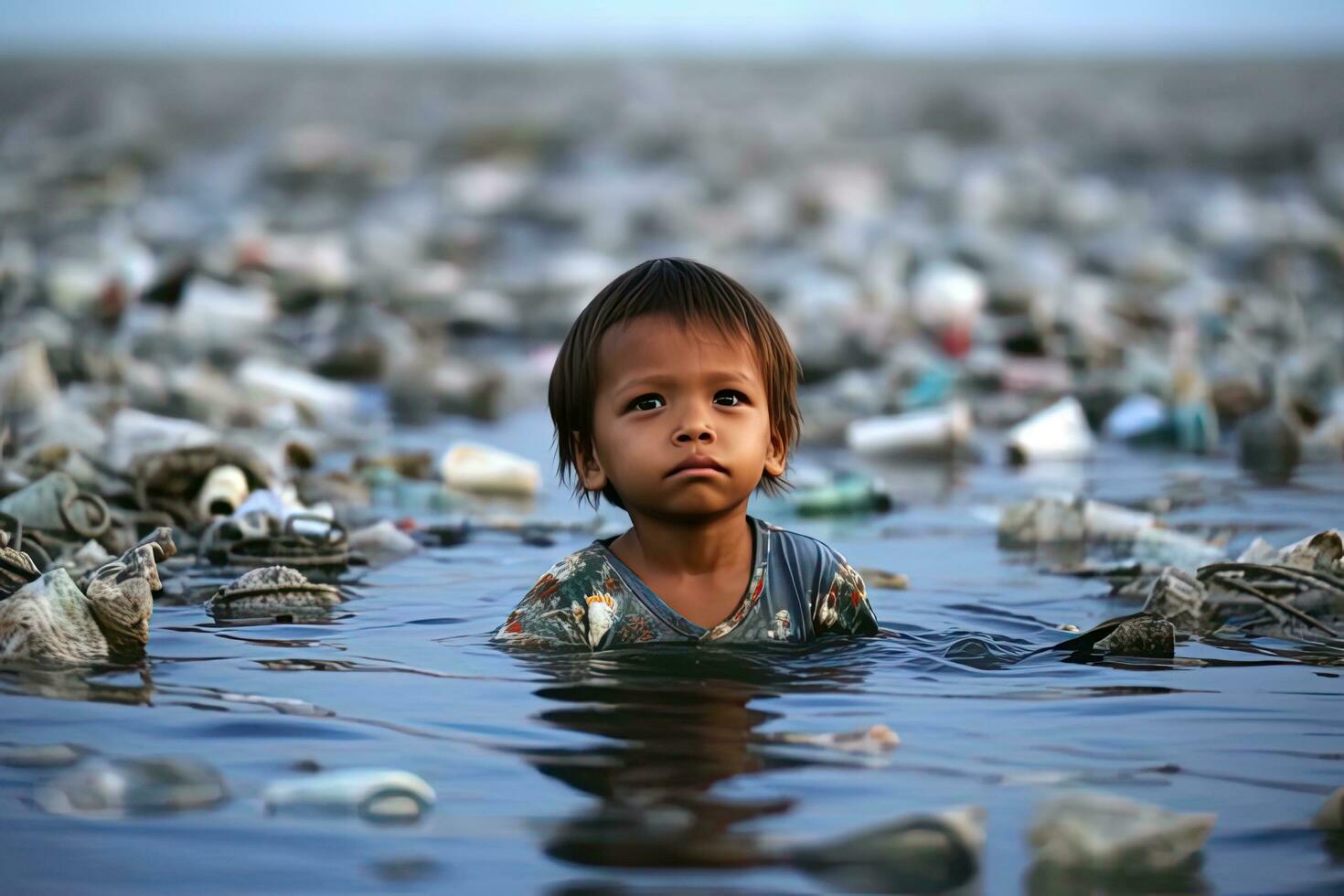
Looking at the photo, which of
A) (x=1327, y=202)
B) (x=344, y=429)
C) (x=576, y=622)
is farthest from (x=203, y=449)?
(x=1327, y=202)

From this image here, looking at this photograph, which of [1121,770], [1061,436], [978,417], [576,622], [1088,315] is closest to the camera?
[1121,770]

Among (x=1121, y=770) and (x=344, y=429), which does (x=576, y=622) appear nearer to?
(x=1121, y=770)

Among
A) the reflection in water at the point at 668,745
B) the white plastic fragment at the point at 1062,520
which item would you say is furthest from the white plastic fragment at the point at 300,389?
the reflection in water at the point at 668,745

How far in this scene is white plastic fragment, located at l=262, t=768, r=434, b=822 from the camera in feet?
7.72

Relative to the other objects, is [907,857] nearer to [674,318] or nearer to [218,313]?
[674,318]

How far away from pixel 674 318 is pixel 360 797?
4.29 feet

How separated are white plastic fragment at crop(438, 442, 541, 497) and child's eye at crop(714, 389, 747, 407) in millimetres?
2369

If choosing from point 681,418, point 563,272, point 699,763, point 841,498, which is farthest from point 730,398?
point 563,272

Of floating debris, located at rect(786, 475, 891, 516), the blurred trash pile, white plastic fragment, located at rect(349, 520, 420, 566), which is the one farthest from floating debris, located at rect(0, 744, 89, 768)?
floating debris, located at rect(786, 475, 891, 516)

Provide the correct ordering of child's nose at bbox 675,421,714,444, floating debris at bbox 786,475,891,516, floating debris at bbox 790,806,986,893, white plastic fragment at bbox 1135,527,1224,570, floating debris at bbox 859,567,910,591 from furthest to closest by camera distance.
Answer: floating debris at bbox 786,475,891,516 → white plastic fragment at bbox 1135,527,1224,570 → floating debris at bbox 859,567,910,591 → child's nose at bbox 675,421,714,444 → floating debris at bbox 790,806,986,893

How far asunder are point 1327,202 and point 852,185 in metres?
3.77

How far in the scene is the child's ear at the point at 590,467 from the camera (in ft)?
11.6

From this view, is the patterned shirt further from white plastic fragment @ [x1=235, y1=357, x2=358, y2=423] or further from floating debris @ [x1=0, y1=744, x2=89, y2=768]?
white plastic fragment @ [x1=235, y1=357, x2=358, y2=423]

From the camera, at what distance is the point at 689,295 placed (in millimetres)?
3422
